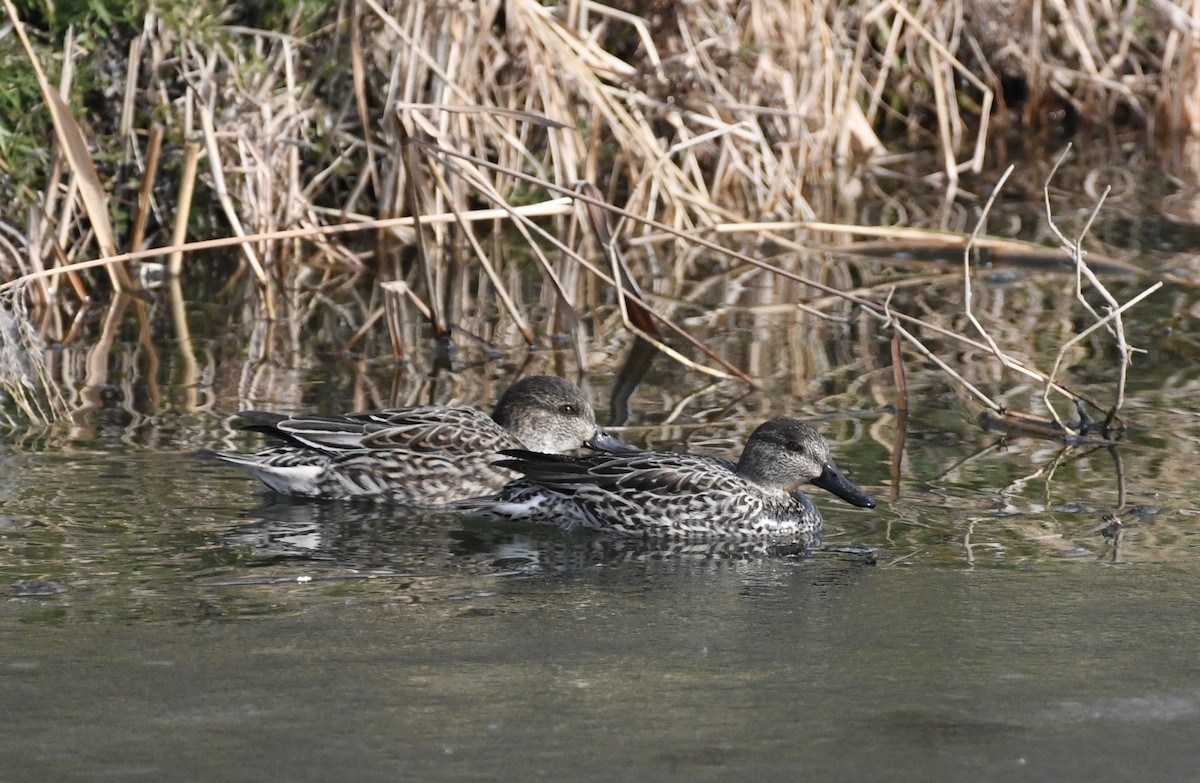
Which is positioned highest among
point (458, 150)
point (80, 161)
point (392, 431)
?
point (458, 150)

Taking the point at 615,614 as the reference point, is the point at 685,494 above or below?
above

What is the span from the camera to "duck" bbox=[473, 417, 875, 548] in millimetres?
6379

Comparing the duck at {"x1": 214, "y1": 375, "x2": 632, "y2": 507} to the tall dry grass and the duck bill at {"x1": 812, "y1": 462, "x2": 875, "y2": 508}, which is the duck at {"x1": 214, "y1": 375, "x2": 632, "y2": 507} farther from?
the tall dry grass

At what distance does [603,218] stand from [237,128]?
3.25 m

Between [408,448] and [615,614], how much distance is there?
1976 mm

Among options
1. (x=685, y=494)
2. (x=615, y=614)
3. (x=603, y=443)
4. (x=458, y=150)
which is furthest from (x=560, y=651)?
(x=458, y=150)

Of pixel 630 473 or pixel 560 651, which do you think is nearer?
pixel 560 651

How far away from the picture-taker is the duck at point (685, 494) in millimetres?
6379

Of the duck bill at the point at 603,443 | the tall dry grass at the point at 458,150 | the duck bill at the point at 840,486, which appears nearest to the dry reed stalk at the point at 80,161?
the tall dry grass at the point at 458,150

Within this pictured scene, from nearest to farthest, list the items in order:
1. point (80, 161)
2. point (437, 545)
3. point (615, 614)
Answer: point (615, 614) < point (437, 545) < point (80, 161)

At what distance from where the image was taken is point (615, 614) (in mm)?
5152

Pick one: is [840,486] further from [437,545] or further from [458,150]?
[458,150]

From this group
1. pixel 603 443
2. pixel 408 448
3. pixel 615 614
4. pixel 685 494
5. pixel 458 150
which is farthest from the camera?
pixel 458 150

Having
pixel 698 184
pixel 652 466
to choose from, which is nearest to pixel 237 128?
pixel 698 184
